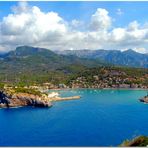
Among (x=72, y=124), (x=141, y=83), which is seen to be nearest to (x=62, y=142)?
(x=72, y=124)

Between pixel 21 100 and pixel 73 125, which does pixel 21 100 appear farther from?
pixel 73 125

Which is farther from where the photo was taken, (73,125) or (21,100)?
(21,100)

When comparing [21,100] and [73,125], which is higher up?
[21,100]

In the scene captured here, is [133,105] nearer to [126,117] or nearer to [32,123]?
[126,117]

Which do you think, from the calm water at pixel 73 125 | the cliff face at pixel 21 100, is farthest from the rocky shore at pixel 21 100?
the calm water at pixel 73 125

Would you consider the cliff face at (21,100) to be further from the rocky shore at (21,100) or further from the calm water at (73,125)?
the calm water at (73,125)

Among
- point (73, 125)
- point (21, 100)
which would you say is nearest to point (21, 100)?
point (21, 100)
